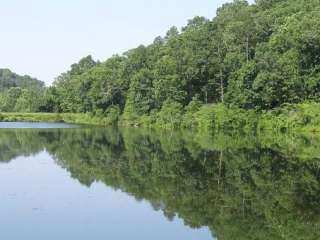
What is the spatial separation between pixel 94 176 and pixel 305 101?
41943 millimetres

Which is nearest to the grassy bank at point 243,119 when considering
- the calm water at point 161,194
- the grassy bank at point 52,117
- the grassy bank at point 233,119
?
the grassy bank at point 233,119

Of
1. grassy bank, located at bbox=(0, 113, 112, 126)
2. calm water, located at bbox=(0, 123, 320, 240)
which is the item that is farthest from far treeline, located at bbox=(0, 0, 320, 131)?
calm water, located at bbox=(0, 123, 320, 240)

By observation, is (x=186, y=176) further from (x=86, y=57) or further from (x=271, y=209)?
(x=86, y=57)

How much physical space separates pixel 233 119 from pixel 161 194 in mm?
46726

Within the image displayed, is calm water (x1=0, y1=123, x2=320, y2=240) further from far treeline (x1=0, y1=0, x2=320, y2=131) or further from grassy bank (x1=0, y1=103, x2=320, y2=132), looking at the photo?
far treeline (x1=0, y1=0, x2=320, y2=131)

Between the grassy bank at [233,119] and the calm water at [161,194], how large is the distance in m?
21.5

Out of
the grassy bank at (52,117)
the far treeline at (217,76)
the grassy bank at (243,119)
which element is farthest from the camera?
the grassy bank at (52,117)

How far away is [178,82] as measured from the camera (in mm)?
85000

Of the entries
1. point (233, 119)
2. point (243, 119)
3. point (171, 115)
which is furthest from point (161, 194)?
point (171, 115)

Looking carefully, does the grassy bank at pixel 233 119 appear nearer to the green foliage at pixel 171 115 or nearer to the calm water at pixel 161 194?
the green foliage at pixel 171 115

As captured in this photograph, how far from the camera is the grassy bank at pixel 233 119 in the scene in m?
62.2

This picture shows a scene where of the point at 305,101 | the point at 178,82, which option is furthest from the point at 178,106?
the point at 305,101

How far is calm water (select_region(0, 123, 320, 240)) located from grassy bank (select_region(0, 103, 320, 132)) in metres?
21.5

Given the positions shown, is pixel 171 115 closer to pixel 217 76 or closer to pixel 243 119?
pixel 217 76
